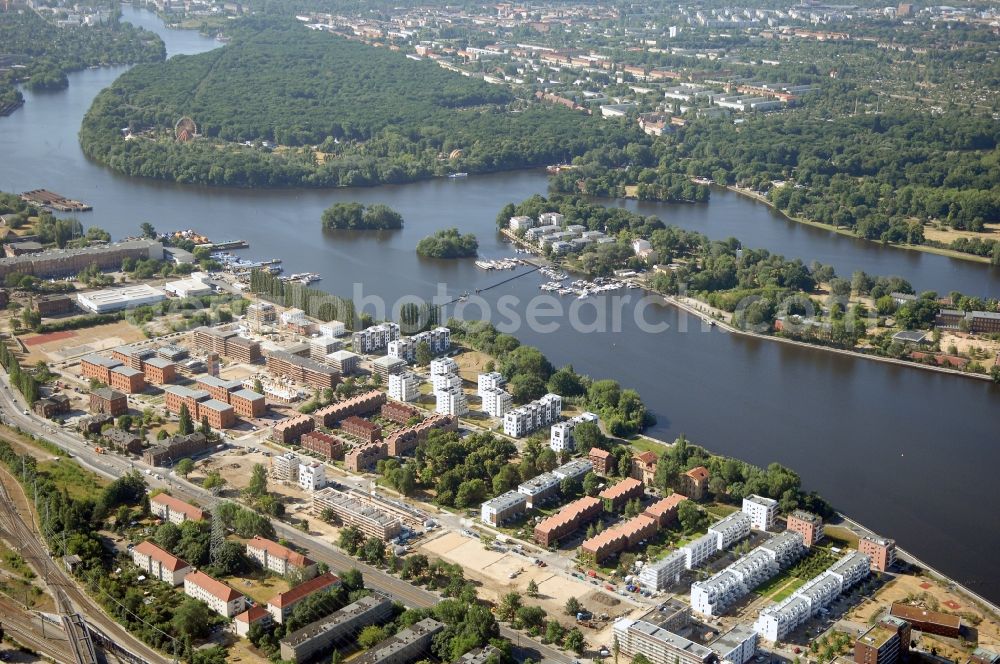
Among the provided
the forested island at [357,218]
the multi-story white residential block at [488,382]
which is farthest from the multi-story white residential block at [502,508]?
the forested island at [357,218]

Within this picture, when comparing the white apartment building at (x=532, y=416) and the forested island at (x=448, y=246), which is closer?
the white apartment building at (x=532, y=416)

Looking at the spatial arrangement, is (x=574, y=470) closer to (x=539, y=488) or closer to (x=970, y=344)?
(x=539, y=488)

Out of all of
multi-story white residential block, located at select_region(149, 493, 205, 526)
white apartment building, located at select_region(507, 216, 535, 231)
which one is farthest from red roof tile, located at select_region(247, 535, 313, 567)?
white apartment building, located at select_region(507, 216, 535, 231)

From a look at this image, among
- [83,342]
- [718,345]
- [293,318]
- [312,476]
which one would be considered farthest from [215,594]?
[718,345]

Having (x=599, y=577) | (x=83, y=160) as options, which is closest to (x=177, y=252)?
(x=83, y=160)

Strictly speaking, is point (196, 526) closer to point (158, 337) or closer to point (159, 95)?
point (158, 337)

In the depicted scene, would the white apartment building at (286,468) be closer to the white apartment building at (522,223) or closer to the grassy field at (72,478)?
the grassy field at (72,478)
